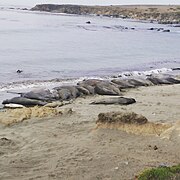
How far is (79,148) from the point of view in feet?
34.9

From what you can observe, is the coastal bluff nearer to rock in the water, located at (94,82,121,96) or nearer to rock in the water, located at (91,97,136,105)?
rock in the water, located at (94,82,121,96)

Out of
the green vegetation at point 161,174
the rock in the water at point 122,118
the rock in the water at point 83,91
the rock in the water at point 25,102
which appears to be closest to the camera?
the green vegetation at point 161,174

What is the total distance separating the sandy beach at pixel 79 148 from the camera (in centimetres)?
910

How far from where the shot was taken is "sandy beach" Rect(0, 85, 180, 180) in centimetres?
910

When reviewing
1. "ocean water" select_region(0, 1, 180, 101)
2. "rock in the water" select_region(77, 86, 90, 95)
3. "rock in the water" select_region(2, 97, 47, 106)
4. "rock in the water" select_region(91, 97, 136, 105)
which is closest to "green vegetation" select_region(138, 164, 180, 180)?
"rock in the water" select_region(91, 97, 136, 105)

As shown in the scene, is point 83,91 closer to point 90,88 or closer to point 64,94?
point 90,88

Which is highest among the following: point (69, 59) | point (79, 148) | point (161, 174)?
point (161, 174)

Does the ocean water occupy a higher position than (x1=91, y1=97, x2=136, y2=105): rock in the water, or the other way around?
(x1=91, y1=97, x2=136, y2=105): rock in the water

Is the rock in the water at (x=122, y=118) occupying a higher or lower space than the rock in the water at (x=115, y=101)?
higher

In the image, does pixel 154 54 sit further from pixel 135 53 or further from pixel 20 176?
pixel 20 176

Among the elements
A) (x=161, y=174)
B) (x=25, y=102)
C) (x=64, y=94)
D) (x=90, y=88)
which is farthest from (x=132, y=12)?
(x=161, y=174)

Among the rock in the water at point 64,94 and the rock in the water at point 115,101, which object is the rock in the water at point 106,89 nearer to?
the rock in the water at point 64,94

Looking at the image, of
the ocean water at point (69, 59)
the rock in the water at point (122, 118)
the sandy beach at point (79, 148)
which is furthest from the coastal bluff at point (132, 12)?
the rock in the water at point (122, 118)

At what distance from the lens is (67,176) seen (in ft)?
29.0
